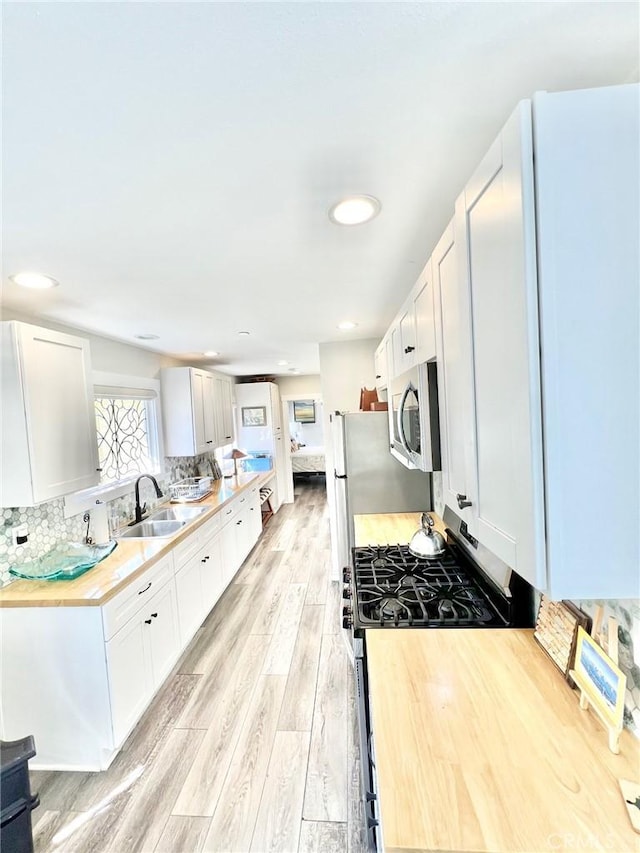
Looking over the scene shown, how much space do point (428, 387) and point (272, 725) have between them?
1967mm

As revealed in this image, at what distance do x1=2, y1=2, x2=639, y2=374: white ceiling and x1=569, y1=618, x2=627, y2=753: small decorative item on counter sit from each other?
4.04 ft

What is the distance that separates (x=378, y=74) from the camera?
27.9 inches

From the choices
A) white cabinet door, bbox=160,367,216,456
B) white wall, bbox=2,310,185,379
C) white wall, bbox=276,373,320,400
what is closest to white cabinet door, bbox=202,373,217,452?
white cabinet door, bbox=160,367,216,456

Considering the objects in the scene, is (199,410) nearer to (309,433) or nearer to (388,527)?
(388,527)

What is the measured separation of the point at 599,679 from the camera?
2.78ft

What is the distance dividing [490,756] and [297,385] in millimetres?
6104

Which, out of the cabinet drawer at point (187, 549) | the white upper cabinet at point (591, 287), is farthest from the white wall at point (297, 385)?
the white upper cabinet at point (591, 287)

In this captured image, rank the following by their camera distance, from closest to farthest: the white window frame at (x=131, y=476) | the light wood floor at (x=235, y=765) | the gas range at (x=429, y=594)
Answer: the gas range at (x=429, y=594)
the light wood floor at (x=235, y=765)
the white window frame at (x=131, y=476)

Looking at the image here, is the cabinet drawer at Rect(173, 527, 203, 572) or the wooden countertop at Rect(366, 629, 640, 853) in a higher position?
the wooden countertop at Rect(366, 629, 640, 853)

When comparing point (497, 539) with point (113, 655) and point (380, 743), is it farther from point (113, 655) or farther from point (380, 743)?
point (113, 655)

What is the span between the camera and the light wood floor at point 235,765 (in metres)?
1.40

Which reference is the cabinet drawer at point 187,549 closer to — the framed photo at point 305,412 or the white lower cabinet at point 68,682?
the white lower cabinet at point 68,682

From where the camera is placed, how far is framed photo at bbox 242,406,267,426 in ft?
19.1

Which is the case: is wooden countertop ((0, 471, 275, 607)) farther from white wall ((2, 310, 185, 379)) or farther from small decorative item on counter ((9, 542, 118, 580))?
white wall ((2, 310, 185, 379))
